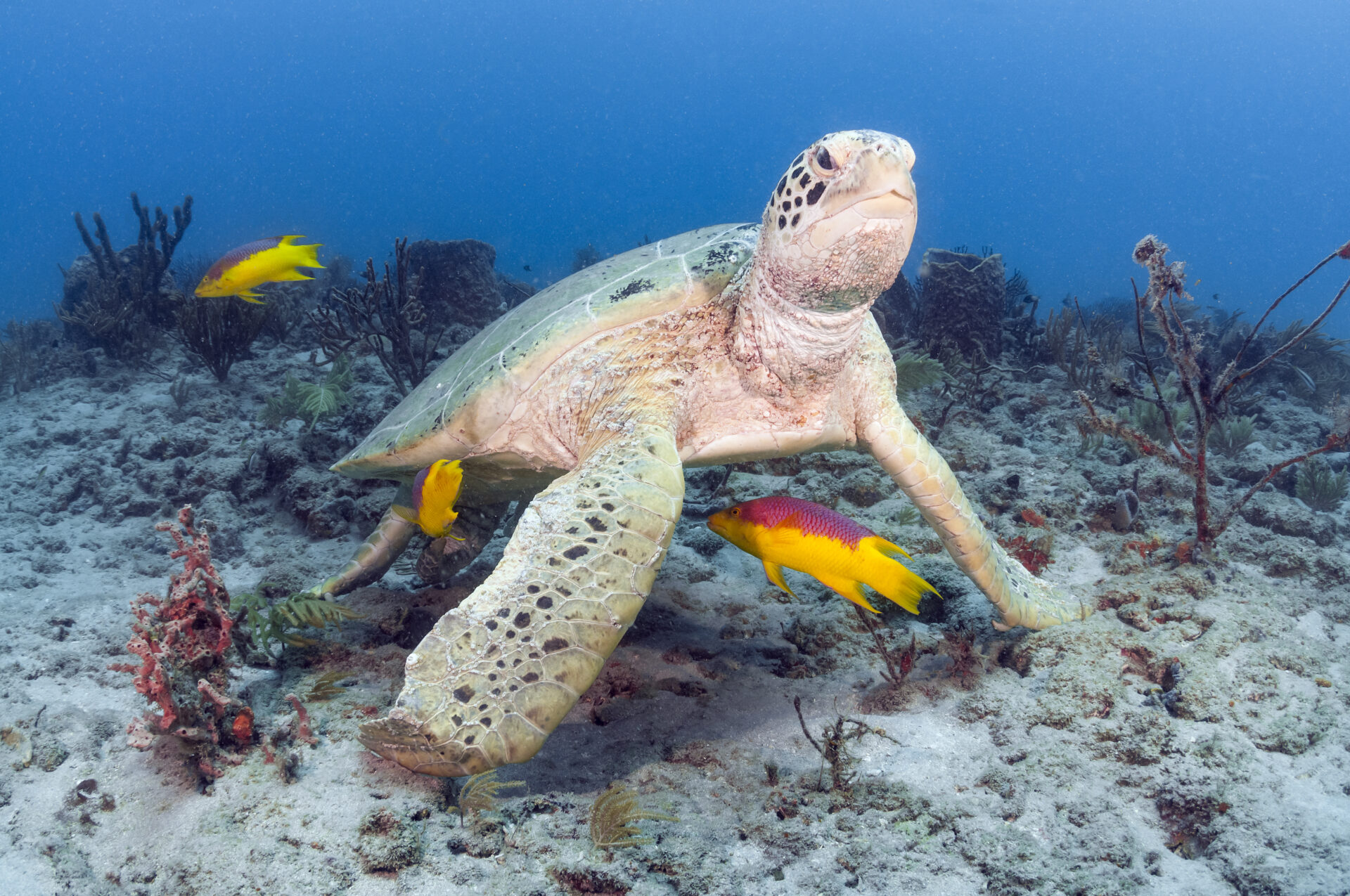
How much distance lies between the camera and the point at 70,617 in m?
3.13

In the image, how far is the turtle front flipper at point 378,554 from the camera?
3.78 meters

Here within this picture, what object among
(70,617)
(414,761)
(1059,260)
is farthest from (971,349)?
(1059,260)

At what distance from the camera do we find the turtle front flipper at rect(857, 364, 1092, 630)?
2.96 meters

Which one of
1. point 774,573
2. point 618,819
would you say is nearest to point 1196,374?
point 774,573

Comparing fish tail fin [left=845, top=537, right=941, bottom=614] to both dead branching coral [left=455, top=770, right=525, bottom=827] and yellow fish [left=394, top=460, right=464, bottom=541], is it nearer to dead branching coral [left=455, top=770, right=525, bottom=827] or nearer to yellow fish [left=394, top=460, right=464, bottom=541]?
dead branching coral [left=455, top=770, right=525, bottom=827]

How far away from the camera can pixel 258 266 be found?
16.1ft

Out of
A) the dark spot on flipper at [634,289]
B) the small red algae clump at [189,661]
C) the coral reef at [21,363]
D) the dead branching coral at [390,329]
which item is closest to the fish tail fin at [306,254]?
the dead branching coral at [390,329]

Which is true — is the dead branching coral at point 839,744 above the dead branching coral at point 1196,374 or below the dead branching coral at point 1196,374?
below

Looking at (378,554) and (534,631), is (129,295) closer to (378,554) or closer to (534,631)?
(378,554)

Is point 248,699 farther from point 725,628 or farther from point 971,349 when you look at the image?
point 971,349

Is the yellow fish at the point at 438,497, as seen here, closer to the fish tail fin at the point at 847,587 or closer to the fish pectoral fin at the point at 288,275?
the fish tail fin at the point at 847,587

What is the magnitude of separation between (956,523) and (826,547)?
41.9 inches

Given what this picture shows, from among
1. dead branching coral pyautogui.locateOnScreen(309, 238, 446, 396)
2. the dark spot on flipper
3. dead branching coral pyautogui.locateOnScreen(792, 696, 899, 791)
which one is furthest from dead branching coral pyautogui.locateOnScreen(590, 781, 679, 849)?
dead branching coral pyautogui.locateOnScreen(309, 238, 446, 396)

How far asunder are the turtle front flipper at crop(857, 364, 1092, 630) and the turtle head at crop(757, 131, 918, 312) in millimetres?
769
